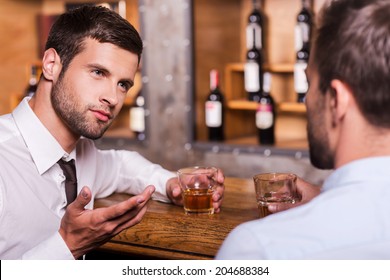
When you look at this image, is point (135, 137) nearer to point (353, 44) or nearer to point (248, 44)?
point (248, 44)

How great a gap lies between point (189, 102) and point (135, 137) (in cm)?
44

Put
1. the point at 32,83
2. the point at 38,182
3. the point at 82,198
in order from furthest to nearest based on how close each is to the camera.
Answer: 1. the point at 32,83
2. the point at 38,182
3. the point at 82,198

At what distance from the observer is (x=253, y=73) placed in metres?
3.24

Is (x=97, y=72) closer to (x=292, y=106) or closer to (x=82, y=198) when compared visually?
(x=82, y=198)

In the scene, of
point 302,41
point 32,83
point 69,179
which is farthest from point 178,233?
point 32,83

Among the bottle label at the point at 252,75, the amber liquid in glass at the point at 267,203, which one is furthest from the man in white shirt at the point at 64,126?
the bottle label at the point at 252,75

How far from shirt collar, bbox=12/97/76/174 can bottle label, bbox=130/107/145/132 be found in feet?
6.23

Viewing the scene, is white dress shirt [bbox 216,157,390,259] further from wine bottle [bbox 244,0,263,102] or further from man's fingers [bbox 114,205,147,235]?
wine bottle [bbox 244,0,263,102]

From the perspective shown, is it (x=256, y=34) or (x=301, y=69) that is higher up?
(x=256, y=34)

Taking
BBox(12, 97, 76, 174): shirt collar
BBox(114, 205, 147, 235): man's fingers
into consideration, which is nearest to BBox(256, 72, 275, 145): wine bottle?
BBox(12, 97, 76, 174): shirt collar

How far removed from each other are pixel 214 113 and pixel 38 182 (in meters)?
1.87

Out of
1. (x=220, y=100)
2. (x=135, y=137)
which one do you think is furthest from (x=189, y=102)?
(x=135, y=137)

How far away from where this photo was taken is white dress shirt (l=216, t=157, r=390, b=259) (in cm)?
84

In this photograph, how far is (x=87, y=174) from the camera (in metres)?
1.68
